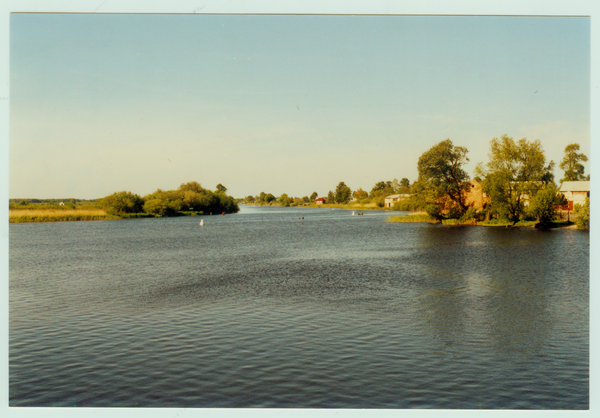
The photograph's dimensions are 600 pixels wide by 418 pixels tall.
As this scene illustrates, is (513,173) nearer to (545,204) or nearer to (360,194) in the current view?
(545,204)

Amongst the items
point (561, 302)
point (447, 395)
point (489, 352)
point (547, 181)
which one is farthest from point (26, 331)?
point (547, 181)

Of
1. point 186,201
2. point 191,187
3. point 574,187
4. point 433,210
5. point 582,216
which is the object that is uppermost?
point 191,187

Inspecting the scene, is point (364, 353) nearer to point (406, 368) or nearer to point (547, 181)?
point (406, 368)

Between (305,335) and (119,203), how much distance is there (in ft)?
315

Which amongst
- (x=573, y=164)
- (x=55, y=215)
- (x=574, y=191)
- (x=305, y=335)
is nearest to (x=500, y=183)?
(x=574, y=191)

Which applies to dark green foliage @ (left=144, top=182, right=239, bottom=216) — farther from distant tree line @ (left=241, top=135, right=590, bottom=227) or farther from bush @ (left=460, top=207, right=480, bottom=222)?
bush @ (left=460, top=207, right=480, bottom=222)

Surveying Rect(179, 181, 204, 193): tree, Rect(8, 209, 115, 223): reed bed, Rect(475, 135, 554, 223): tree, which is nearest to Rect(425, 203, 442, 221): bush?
Rect(475, 135, 554, 223): tree

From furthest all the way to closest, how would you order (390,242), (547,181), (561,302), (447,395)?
(547,181) → (390,242) → (561,302) → (447,395)

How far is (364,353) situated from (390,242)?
119 ft

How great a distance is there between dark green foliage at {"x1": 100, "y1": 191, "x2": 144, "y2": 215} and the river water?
71.4 meters

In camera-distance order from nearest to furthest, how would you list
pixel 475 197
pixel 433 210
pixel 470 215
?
1. pixel 470 215
2. pixel 475 197
3. pixel 433 210

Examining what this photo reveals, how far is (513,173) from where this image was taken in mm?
65312

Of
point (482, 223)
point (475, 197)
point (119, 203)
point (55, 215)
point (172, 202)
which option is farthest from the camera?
point (172, 202)

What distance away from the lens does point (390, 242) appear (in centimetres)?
4894
